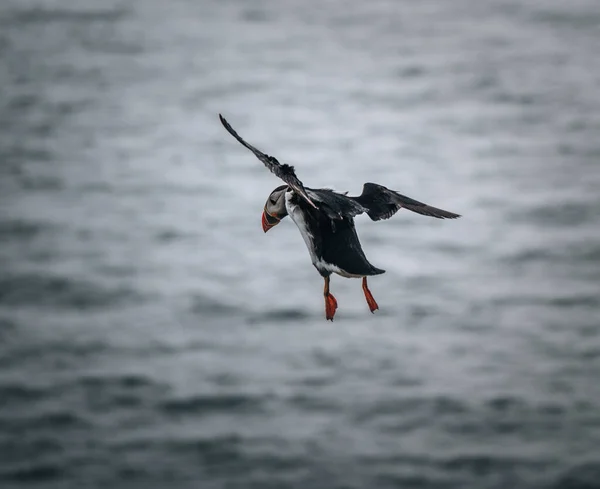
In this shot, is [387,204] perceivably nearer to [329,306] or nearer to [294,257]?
[329,306]

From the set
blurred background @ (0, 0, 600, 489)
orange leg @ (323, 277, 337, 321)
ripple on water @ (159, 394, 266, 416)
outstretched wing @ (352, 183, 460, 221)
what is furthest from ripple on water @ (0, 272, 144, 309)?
orange leg @ (323, 277, 337, 321)

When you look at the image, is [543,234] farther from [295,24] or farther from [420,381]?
[295,24]

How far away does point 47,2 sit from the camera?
92.9 m

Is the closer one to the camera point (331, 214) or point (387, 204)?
point (331, 214)

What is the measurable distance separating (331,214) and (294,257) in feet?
204

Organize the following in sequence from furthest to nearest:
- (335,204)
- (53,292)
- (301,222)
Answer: (53,292)
(301,222)
(335,204)

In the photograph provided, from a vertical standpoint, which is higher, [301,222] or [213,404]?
[301,222]

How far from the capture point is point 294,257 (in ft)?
225

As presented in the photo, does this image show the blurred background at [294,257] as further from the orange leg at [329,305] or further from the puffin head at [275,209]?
the orange leg at [329,305]

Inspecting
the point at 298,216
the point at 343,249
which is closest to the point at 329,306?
the point at 343,249

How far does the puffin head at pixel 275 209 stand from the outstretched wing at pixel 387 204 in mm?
416

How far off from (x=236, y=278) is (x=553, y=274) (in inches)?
674

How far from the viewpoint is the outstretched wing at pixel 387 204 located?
22.6ft

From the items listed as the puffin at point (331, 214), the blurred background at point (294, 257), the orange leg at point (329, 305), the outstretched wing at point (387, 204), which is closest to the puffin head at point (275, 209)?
the puffin at point (331, 214)
